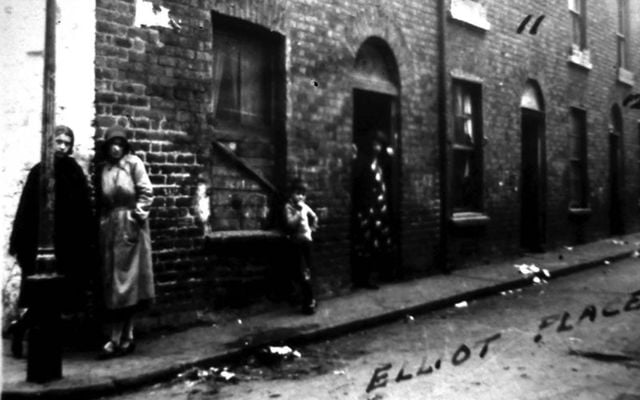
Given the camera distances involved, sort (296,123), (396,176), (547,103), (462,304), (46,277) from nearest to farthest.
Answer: (46,277) < (296,123) < (462,304) < (396,176) < (547,103)

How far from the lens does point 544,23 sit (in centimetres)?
1306

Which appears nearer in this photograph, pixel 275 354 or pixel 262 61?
pixel 275 354

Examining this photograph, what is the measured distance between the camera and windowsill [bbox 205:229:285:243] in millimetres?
6843

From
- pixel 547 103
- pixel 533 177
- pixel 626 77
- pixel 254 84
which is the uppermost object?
pixel 626 77

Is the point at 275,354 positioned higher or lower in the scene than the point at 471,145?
lower

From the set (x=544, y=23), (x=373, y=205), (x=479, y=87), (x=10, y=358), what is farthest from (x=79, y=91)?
(x=544, y=23)

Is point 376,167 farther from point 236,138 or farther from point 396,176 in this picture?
point 236,138

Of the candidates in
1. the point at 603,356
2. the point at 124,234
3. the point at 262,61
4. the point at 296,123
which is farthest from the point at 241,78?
the point at 603,356

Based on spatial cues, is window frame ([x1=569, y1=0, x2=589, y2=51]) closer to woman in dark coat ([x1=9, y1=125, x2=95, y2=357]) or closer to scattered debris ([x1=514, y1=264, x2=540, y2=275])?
scattered debris ([x1=514, y1=264, x2=540, y2=275])

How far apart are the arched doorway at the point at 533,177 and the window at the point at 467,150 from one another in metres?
2.12

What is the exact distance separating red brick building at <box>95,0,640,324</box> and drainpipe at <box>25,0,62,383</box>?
3.90 ft

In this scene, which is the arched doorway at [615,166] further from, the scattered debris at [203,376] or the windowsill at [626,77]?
the scattered debris at [203,376]

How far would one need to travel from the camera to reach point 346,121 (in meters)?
8.61

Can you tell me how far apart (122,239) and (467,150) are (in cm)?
713
